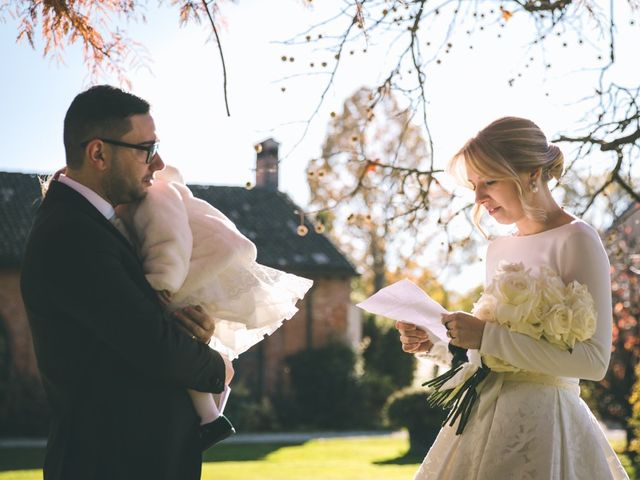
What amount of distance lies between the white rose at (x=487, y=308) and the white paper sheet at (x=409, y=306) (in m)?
0.13

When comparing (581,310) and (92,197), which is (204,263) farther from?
(581,310)

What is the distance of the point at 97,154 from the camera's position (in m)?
2.71

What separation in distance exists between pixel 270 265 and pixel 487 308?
16460 mm

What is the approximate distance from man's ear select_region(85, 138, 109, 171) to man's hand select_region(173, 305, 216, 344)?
53 centimetres

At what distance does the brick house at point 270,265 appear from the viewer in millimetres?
17281

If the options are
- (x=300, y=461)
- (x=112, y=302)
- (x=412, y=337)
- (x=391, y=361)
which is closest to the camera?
(x=112, y=302)

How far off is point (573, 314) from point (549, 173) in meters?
0.58

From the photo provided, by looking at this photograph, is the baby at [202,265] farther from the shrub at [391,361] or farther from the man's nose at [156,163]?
the shrub at [391,361]

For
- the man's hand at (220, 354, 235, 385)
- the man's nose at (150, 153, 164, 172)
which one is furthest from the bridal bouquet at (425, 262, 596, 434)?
the man's nose at (150, 153, 164, 172)

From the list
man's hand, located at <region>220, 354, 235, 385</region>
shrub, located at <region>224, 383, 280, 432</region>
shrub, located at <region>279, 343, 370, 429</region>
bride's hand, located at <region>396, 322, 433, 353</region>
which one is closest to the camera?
man's hand, located at <region>220, 354, 235, 385</region>

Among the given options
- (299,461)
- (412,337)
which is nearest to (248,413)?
(299,461)

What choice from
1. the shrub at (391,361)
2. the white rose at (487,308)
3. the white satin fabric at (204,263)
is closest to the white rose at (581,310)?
the white rose at (487,308)

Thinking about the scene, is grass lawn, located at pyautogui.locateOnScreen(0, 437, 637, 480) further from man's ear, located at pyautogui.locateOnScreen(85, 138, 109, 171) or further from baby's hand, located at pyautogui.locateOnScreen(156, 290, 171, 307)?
man's ear, located at pyautogui.locateOnScreen(85, 138, 109, 171)

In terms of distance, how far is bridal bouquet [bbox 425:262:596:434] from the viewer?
9.23 feet
